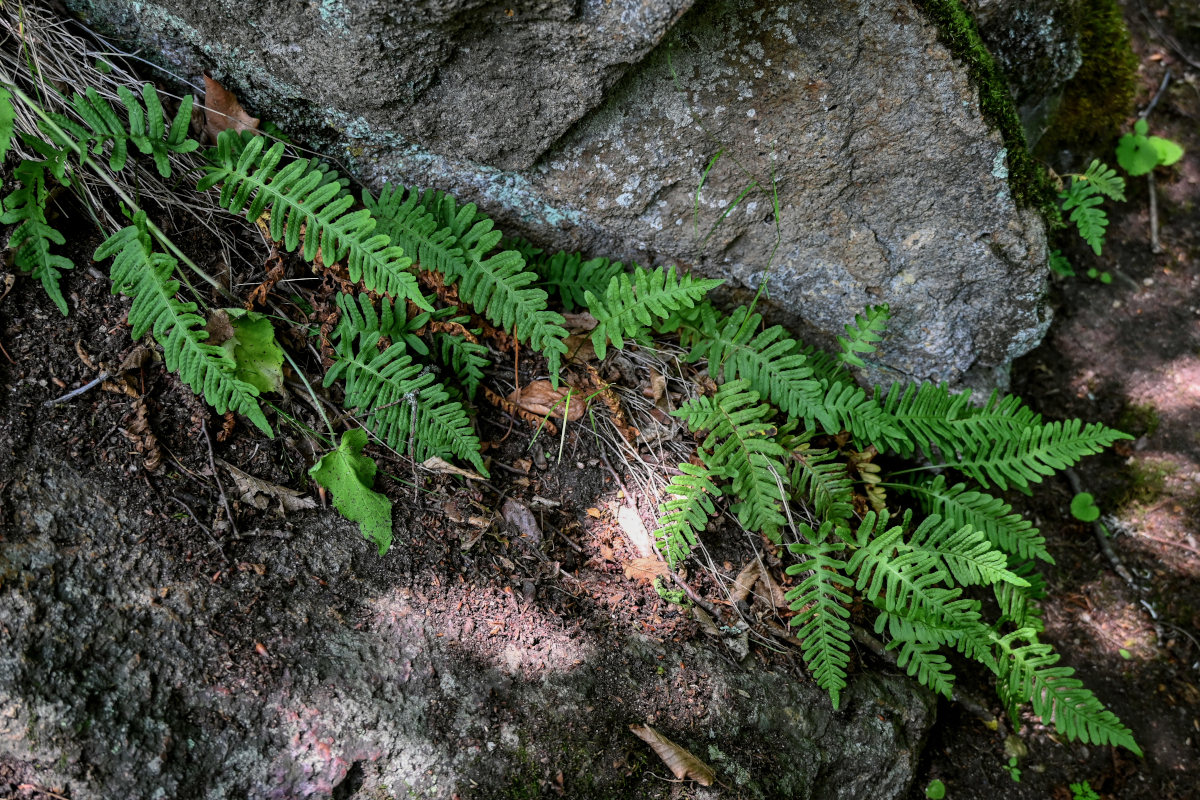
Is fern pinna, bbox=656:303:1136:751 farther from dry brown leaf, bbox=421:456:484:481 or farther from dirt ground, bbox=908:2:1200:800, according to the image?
dry brown leaf, bbox=421:456:484:481

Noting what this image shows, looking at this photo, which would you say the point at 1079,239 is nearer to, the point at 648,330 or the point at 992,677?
the point at 992,677

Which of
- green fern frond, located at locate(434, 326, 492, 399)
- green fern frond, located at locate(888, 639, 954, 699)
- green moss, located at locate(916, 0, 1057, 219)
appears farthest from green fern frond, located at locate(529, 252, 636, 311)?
green fern frond, located at locate(888, 639, 954, 699)

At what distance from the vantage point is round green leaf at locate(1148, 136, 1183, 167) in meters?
4.70

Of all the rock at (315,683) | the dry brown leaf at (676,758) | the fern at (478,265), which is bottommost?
the rock at (315,683)

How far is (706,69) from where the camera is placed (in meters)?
2.86

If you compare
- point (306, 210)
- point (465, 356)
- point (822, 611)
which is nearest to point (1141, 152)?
point (822, 611)

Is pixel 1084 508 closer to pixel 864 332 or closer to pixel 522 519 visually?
pixel 864 332

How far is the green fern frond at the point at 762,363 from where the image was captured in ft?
10.6

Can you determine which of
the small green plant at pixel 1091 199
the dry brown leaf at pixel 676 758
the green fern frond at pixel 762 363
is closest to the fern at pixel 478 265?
the green fern frond at pixel 762 363

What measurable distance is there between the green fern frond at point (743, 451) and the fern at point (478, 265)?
0.65m

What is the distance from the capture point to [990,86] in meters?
2.97

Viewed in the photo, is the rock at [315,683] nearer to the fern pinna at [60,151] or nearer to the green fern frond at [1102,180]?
the fern pinna at [60,151]

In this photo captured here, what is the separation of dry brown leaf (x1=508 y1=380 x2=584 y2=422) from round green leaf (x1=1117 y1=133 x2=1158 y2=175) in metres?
3.91

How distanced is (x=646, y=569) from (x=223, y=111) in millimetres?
2420
